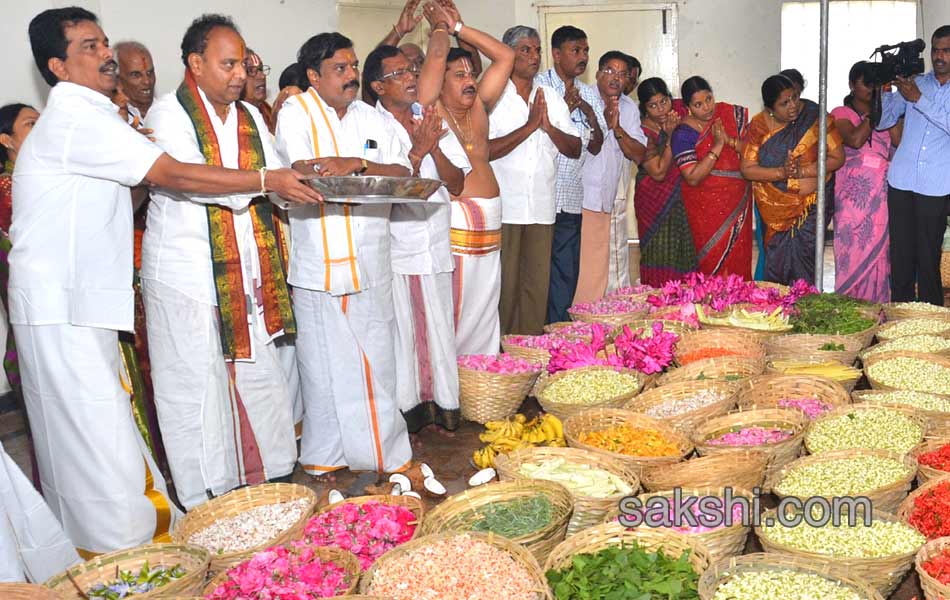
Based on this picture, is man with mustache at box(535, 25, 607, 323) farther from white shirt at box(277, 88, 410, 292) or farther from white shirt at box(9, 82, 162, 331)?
white shirt at box(9, 82, 162, 331)

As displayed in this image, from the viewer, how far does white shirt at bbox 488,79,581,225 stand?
5117 mm

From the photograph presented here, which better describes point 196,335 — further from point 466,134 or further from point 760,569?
point 760,569

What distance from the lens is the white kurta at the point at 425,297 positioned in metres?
4.06

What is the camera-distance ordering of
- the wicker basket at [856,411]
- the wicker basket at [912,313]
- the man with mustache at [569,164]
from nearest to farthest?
the wicker basket at [856,411], the wicker basket at [912,313], the man with mustache at [569,164]

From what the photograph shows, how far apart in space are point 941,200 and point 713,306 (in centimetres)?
181

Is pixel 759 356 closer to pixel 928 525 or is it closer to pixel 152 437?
pixel 928 525

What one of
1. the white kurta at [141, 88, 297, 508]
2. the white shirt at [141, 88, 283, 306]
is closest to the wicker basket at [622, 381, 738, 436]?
the white kurta at [141, 88, 297, 508]

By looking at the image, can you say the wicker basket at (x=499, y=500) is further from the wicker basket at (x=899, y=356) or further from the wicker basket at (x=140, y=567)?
the wicker basket at (x=899, y=356)

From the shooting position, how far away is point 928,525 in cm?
261

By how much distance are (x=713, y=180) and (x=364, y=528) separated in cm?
419

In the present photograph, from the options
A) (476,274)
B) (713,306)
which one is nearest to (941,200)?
(713,306)

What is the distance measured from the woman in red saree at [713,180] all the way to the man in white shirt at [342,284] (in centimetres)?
301

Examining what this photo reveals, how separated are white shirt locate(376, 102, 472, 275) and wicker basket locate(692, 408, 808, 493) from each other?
1381mm

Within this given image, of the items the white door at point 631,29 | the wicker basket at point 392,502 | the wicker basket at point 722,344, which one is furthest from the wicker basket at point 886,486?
the white door at point 631,29
